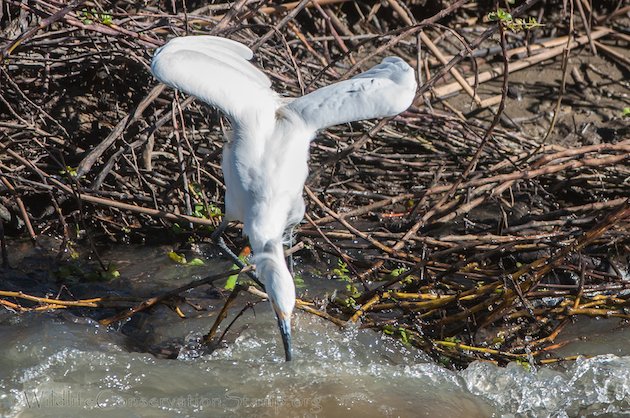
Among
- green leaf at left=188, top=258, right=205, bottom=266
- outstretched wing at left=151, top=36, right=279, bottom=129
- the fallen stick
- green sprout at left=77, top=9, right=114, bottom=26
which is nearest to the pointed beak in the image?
outstretched wing at left=151, top=36, right=279, bottom=129

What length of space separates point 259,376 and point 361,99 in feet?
4.08

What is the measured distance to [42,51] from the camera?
16.0 ft

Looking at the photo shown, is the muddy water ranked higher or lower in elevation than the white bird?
lower

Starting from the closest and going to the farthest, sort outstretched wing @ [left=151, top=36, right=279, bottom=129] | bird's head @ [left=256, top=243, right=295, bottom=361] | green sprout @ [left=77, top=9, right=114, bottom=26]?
bird's head @ [left=256, top=243, right=295, bottom=361], outstretched wing @ [left=151, top=36, right=279, bottom=129], green sprout @ [left=77, top=9, right=114, bottom=26]

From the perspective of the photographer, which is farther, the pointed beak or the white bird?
the white bird

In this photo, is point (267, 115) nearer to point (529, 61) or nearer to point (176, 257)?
point (176, 257)

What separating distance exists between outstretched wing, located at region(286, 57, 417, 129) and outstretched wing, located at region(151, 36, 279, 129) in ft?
0.53

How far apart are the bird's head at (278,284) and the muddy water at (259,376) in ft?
1.17

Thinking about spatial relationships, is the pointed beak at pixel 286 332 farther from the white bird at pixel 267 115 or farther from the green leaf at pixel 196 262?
the green leaf at pixel 196 262

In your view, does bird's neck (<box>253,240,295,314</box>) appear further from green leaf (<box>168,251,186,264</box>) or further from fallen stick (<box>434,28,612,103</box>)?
fallen stick (<box>434,28,612,103</box>)

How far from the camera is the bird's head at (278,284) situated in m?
3.30

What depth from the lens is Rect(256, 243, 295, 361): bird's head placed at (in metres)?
3.30

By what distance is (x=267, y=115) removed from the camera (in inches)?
150

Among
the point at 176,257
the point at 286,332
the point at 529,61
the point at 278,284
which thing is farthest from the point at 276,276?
the point at 529,61
